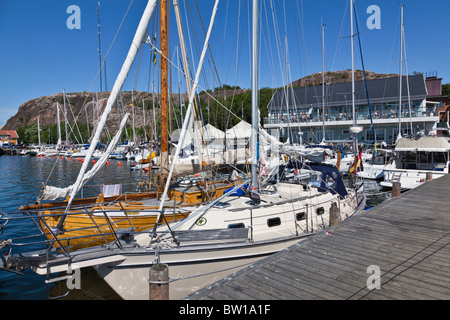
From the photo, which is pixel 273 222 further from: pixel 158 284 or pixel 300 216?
pixel 158 284

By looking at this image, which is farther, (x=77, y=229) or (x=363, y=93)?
(x=363, y=93)

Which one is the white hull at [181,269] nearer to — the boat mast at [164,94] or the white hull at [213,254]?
the white hull at [213,254]

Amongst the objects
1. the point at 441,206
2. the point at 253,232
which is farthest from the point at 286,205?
the point at 441,206

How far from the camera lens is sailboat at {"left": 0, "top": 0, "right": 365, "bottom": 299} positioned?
23.9 feet

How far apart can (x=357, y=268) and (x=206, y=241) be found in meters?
3.83

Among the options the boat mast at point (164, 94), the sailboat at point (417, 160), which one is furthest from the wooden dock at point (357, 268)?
the sailboat at point (417, 160)

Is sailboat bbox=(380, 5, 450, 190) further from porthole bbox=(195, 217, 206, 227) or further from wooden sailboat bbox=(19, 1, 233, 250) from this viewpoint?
porthole bbox=(195, 217, 206, 227)

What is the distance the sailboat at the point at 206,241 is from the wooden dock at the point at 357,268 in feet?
3.87

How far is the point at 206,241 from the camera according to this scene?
8133 millimetres

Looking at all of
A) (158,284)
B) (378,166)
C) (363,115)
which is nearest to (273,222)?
(158,284)

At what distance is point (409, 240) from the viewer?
25.1 feet

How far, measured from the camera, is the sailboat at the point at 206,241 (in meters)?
7.27

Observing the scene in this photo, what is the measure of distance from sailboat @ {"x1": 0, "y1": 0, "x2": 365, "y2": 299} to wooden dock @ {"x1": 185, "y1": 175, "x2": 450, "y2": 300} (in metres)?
1.18
